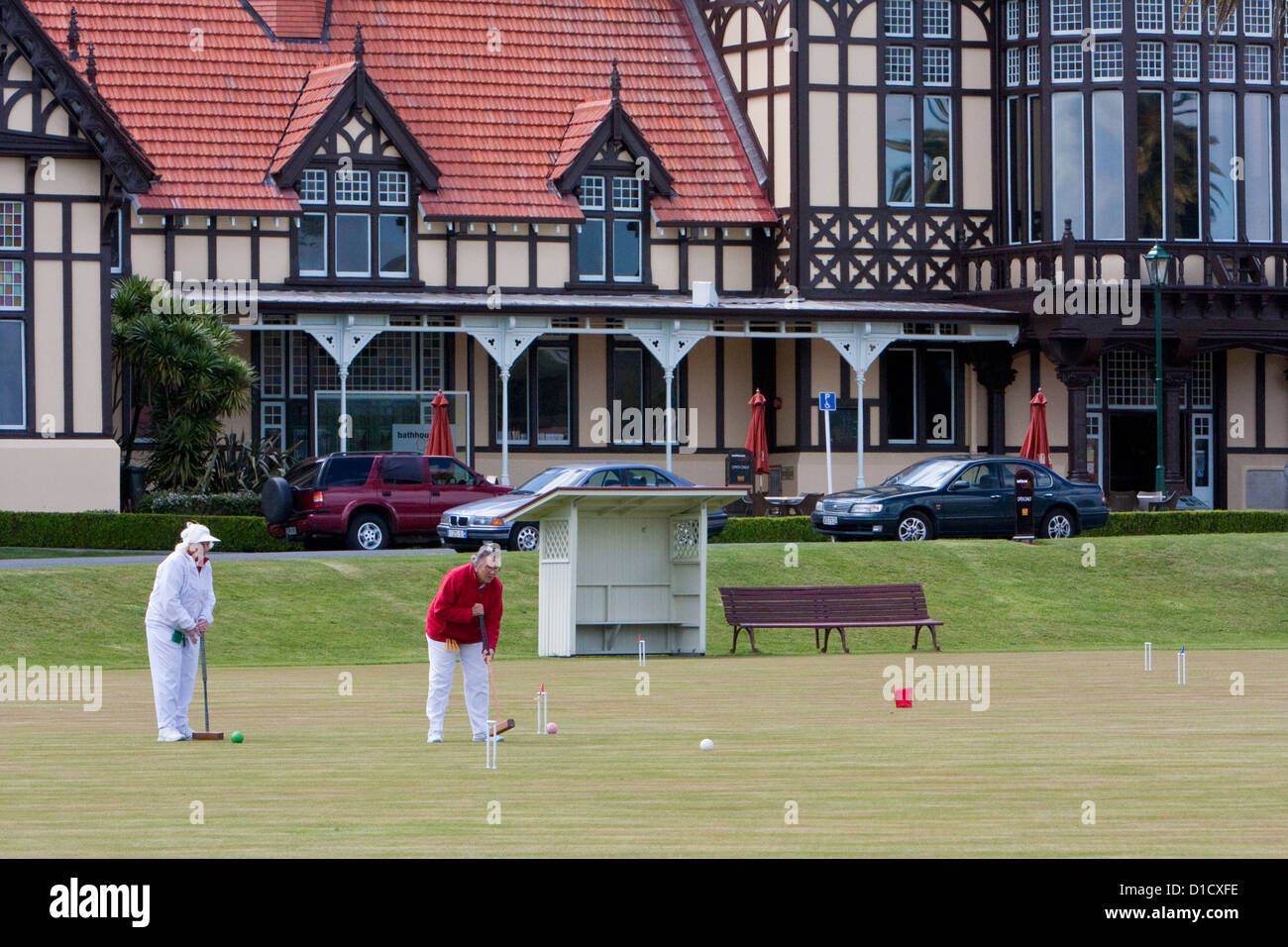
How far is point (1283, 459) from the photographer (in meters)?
46.6

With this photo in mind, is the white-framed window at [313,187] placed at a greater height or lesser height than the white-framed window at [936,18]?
lesser

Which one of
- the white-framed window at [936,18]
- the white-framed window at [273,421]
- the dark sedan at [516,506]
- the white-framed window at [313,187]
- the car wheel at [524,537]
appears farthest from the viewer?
the white-framed window at [936,18]

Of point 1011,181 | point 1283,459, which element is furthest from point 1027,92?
point 1283,459

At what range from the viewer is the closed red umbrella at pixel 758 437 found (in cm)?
4106

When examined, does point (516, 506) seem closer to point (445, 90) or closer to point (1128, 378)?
point (445, 90)

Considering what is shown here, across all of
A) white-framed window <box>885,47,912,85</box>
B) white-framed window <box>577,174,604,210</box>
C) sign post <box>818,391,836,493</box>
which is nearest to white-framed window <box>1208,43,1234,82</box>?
white-framed window <box>885,47,912,85</box>

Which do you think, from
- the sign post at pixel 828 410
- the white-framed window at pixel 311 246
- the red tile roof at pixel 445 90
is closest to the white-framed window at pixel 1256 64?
the red tile roof at pixel 445 90

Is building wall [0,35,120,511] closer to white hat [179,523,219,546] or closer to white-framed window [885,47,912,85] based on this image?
white-framed window [885,47,912,85]

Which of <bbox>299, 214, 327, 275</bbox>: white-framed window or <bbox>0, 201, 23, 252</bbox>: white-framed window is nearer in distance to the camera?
<bbox>0, 201, 23, 252</bbox>: white-framed window

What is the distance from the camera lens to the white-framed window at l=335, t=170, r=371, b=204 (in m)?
42.5

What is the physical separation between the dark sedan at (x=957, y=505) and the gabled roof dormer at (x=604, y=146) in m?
10.1

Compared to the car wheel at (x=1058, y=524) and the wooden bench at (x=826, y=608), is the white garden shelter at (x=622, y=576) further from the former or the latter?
the car wheel at (x=1058, y=524)

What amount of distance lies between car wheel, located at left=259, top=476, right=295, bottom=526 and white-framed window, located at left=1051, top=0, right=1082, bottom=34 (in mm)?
18417
